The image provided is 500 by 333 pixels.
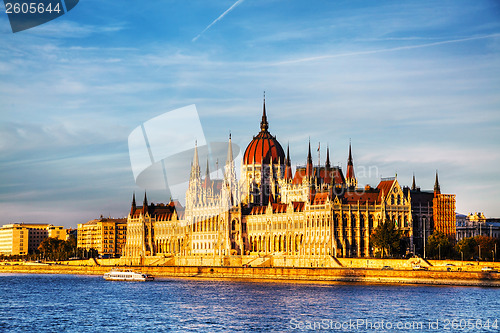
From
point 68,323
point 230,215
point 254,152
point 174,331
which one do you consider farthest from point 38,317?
point 254,152

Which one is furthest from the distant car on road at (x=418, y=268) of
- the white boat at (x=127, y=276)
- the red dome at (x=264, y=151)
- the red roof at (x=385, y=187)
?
the red dome at (x=264, y=151)

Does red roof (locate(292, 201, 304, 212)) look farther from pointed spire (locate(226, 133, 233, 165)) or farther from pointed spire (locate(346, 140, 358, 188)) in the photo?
pointed spire (locate(226, 133, 233, 165))

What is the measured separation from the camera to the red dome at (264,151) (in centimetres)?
19562

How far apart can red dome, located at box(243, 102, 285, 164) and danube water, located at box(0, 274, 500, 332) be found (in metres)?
79.1

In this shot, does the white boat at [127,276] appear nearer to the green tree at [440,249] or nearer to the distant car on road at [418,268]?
the distant car on road at [418,268]

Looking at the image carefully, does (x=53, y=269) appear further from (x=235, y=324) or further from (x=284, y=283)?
(x=235, y=324)

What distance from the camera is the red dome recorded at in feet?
642

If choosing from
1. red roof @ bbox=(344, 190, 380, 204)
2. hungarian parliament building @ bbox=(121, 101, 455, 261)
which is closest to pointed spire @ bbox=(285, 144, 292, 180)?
hungarian parliament building @ bbox=(121, 101, 455, 261)

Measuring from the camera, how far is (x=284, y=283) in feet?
405

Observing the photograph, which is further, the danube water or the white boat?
the white boat

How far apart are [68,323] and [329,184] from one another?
9880 cm

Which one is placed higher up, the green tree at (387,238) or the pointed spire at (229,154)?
the pointed spire at (229,154)

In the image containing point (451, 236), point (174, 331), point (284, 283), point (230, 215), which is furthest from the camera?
point (230, 215)

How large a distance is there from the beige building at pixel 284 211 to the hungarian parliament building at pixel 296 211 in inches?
6.7
